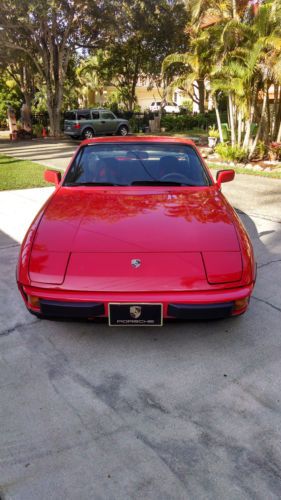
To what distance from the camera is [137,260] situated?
2.54 metres

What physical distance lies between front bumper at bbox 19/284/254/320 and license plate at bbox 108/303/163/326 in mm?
29

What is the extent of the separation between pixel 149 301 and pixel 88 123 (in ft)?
66.4

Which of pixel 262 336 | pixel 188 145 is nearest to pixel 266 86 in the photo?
pixel 188 145

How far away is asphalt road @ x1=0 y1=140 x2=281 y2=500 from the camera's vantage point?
69.7 inches

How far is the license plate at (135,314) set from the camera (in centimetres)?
242

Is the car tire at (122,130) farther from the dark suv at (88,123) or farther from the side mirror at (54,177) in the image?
the side mirror at (54,177)

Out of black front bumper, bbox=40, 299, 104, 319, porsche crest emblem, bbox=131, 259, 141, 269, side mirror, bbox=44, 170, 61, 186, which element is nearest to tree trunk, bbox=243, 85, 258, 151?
side mirror, bbox=44, 170, 61, 186

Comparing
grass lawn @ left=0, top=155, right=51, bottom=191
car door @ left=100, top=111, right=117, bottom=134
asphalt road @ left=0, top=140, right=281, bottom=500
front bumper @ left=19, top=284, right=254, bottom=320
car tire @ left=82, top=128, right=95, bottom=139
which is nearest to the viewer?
asphalt road @ left=0, top=140, right=281, bottom=500

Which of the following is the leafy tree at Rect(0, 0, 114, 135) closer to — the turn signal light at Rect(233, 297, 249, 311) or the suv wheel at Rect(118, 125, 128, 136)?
the suv wheel at Rect(118, 125, 128, 136)

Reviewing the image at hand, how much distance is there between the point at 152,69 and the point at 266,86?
20065mm

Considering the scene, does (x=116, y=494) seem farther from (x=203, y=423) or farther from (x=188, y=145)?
(x=188, y=145)

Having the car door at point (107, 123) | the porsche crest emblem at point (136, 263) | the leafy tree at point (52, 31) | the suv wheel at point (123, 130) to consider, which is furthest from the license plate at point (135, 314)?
the suv wheel at point (123, 130)

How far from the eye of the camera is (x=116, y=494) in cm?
171

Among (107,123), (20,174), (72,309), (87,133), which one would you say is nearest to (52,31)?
(107,123)
